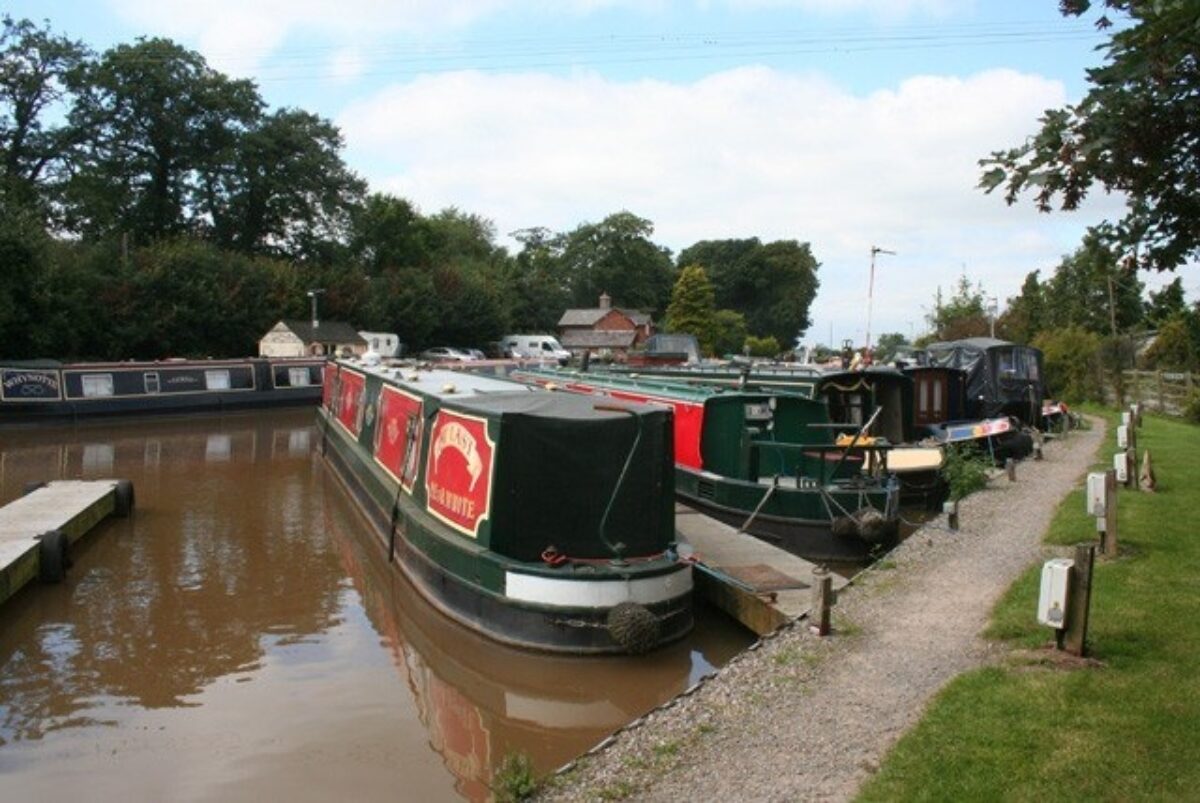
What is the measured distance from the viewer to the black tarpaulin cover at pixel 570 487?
324 inches

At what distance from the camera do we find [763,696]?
20.5 ft

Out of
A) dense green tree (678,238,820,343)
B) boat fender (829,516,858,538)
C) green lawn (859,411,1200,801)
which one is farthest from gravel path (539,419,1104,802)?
dense green tree (678,238,820,343)

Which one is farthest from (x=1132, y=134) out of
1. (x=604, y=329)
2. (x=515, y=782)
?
(x=604, y=329)

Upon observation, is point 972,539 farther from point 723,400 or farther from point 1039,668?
point 1039,668

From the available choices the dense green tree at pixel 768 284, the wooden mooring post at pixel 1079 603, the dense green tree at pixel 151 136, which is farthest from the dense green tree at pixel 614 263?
the wooden mooring post at pixel 1079 603

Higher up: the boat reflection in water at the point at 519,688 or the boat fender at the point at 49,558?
the boat fender at the point at 49,558

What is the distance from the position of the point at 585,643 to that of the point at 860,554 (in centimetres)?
467

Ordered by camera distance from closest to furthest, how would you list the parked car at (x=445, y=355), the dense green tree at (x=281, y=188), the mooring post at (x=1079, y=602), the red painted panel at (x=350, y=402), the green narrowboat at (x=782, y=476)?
the mooring post at (x=1079, y=602), the green narrowboat at (x=782, y=476), the red painted panel at (x=350, y=402), the parked car at (x=445, y=355), the dense green tree at (x=281, y=188)

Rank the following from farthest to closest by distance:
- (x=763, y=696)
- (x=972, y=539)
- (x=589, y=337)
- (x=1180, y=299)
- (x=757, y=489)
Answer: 1. (x=589, y=337)
2. (x=1180, y=299)
3. (x=757, y=489)
4. (x=972, y=539)
5. (x=763, y=696)

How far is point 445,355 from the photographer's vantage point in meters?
47.2

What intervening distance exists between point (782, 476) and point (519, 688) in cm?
606

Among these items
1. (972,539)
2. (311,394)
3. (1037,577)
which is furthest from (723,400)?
(311,394)

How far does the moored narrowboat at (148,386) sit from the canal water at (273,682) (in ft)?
50.4

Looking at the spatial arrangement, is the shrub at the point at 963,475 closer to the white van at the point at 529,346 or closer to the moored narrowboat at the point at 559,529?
the moored narrowboat at the point at 559,529
